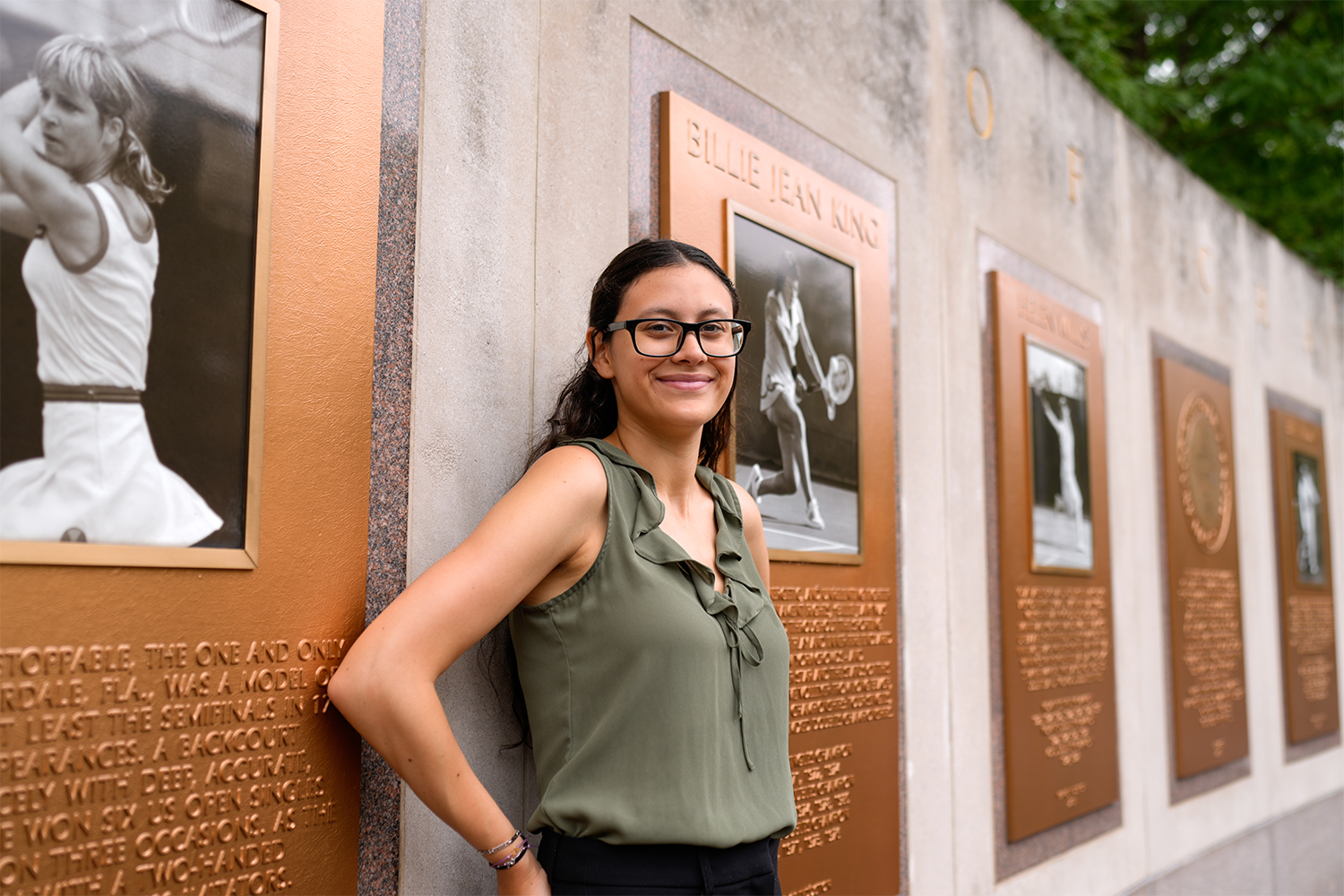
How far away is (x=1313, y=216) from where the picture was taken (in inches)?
510

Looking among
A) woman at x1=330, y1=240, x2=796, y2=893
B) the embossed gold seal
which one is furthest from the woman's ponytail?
the embossed gold seal

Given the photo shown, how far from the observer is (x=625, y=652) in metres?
2.14

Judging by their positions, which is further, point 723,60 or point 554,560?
point 723,60

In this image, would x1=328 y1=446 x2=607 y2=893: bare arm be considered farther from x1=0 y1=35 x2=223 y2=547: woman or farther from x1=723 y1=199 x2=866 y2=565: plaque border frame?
x1=723 y1=199 x2=866 y2=565: plaque border frame

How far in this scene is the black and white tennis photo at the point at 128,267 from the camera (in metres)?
1.77

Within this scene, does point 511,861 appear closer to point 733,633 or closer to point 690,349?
point 733,633

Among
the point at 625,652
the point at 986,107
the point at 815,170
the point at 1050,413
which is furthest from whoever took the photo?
the point at 1050,413

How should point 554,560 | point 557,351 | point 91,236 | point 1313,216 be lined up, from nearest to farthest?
point 91,236, point 554,560, point 557,351, point 1313,216

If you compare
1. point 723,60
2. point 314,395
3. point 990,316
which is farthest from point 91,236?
point 990,316

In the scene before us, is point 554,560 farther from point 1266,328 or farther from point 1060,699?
point 1266,328

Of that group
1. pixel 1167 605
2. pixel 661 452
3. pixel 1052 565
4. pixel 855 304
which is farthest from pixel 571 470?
pixel 1167 605

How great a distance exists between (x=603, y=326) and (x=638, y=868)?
1128 mm

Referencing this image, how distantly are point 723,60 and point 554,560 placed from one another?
204 centimetres

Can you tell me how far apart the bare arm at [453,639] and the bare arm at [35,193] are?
0.81m
